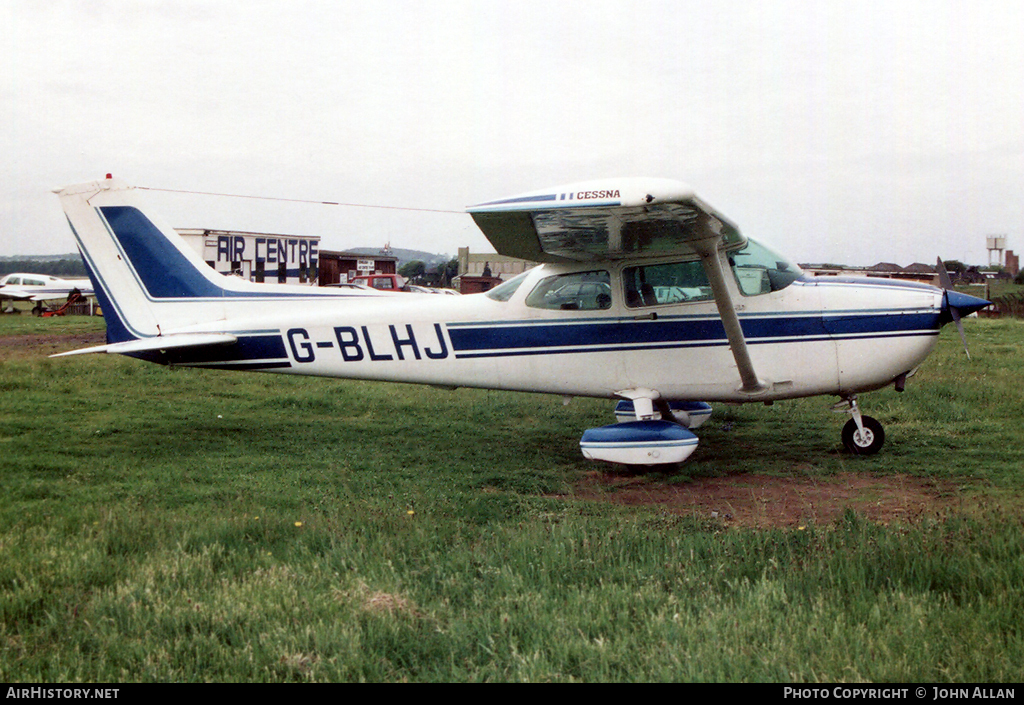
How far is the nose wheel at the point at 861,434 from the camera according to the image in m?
7.66

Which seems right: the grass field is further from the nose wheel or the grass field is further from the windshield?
the windshield

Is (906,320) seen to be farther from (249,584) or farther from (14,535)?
(14,535)

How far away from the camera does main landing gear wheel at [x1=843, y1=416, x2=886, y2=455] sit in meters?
7.65

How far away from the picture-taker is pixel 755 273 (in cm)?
761

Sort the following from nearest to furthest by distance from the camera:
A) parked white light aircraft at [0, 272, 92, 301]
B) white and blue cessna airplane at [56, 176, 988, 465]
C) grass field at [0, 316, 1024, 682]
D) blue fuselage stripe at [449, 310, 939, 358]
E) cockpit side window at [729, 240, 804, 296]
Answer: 1. grass field at [0, 316, 1024, 682]
2. white and blue cessna airplane at [56, 176, 988, 465]
3. blue fuselage stripe at [449, 310, 939, 358]
4. cockpit side window at [729, 240, 804, 296]
5. parked white light aircraft at [0, 272, 92, 301]

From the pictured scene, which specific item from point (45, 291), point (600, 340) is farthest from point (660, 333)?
point (45, 291)

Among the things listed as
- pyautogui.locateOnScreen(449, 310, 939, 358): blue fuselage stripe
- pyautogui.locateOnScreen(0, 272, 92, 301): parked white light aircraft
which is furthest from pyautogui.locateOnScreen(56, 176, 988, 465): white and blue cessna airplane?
pyautogui.locateOnScreen(0, 272, 92, 301): parked white light aircraft

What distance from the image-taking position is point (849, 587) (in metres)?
3.69

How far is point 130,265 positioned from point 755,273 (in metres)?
6.66

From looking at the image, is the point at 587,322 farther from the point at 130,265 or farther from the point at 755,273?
the point at 130,265

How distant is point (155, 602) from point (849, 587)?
3.27 metres

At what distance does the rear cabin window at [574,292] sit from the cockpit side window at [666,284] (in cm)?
24

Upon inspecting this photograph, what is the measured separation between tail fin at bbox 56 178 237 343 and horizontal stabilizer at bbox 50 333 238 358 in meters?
0.24
